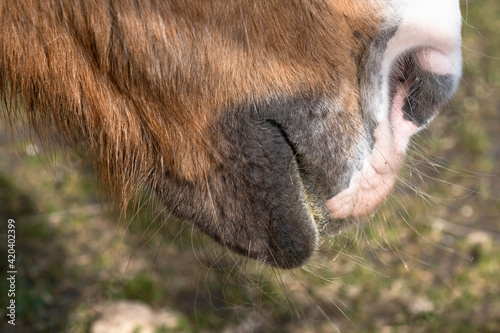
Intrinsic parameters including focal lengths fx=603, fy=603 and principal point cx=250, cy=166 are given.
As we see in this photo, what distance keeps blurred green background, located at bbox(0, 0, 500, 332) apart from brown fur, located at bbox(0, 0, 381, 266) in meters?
0.57

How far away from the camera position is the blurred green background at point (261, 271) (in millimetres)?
2250

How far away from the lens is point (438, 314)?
2.30 meters

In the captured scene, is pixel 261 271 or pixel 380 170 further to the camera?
pixel 261 271

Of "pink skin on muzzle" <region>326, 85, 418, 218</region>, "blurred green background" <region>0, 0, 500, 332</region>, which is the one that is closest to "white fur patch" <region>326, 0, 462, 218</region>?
"pink skin on muzzle" <region>326, 85, 418, 218</region>

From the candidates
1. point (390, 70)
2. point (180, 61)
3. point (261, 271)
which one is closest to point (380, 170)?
point (390, 70)

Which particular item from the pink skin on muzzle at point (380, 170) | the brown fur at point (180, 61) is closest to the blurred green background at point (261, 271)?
the pink skin on muzzle at point (380, 170)

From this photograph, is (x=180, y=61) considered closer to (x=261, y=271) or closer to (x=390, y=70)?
(x=390, y=70)

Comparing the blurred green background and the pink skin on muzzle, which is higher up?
the pink skin on muzzle

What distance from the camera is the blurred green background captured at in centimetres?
225

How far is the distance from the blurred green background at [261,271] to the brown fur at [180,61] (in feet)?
1.87

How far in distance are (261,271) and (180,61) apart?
0.87 m

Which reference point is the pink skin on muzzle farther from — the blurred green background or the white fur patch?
the blurred green background

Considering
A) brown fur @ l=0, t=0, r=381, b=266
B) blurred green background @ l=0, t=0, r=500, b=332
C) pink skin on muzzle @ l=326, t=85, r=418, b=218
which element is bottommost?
blurred green background @ l=0, t=0, r=500, b=332

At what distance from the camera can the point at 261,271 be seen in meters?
1.90
